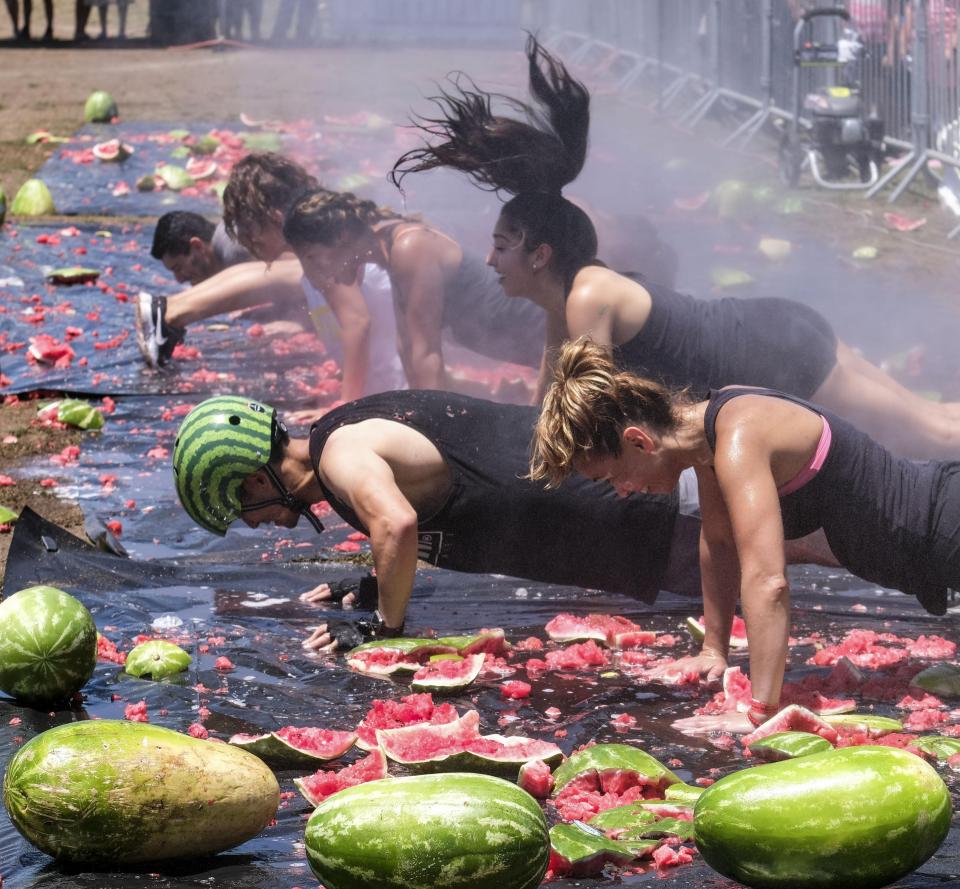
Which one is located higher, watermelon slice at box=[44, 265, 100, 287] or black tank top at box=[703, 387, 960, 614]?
black tank top at box=[703, 387, 960, 614]

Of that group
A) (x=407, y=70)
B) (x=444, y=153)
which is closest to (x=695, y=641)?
(x=444, y=153)

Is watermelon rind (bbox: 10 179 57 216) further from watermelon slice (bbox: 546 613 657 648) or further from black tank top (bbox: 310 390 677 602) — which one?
watermelon slice (bbox: 546 613 657 648)

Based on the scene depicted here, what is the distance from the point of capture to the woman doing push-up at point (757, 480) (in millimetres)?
4438

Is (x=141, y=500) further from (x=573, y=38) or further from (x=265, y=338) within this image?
(x=573, y=38)

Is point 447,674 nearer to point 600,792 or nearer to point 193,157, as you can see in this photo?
point 600,792

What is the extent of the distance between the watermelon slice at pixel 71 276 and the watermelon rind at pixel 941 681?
28.8 feet

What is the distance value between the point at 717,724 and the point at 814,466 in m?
0.89

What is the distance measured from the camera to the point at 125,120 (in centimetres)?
2009

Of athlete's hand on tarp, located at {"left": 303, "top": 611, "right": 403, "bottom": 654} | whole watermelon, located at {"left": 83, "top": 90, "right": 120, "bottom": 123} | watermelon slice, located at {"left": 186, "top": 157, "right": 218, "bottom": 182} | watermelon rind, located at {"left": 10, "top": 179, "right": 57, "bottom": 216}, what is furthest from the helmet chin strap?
whole watermelon, located at {"left": 83, "top": 90, "right": 120, "bottom": 123}

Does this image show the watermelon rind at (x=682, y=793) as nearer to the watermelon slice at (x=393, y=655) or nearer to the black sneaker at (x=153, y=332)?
the watermelon slice at (x=393, y=655)

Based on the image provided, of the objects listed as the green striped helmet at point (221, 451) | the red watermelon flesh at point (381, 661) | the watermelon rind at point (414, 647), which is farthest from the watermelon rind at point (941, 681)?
the green striped helmet at point (221, 451)

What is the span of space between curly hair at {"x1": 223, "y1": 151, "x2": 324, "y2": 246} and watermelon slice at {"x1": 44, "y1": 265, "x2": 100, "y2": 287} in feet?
11.6

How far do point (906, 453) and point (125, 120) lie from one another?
1570 cm

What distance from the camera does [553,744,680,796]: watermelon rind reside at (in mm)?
4035
